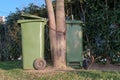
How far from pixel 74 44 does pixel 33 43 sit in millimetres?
1451

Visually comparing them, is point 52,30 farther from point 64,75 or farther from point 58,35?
point 64,75

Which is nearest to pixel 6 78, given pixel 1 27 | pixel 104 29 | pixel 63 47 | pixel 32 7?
pixel 63 47

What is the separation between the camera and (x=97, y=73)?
1047 centimetres

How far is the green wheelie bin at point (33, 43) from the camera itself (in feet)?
40.6

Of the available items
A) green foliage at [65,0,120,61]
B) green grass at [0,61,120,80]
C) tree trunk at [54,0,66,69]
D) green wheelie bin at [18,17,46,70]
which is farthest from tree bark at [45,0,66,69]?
green foliage at [65,0,120,61]

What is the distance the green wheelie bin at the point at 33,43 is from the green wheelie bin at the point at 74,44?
1.00 metres

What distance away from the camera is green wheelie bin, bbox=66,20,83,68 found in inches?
508

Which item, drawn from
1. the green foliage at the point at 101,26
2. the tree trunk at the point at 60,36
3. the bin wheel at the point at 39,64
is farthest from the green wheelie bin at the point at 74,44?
the green foliage at the point at 101,26

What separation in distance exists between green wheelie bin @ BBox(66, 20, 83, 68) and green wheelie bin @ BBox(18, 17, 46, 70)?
100 centimetres

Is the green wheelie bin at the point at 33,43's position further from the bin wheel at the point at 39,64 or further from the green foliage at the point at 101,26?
the green foliage at the point at 101,26

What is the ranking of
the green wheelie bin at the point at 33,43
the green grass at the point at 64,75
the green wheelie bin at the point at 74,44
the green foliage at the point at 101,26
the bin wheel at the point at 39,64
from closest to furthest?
the green grass at the point at 64,75 → the bin wheel at the point at 39,64 → the green wheelie bin at the point at 33,43 → the green wheelie bin at the point at 74,44 → the green foliage at the point at 101,26

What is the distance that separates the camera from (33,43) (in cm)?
1241

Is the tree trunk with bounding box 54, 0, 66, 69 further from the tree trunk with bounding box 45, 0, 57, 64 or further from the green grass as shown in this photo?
the green grass

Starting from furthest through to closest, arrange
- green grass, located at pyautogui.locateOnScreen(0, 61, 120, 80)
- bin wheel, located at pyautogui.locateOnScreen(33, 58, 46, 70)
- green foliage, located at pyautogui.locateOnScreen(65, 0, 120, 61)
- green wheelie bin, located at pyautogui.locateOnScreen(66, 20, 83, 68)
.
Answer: green foliage, located at pyautogui.locateOnScreen(65, 0, 120, 61) < green wheelie bin, located at pyautogui.locateOnScreen(66, 20, 83, 68) < bin wheel, located at pyautogui.locateOnScreen(33, 58, 46, 70) < green grass, located at pyautogui.locateOnScreen(0, 61, 120, 80)
